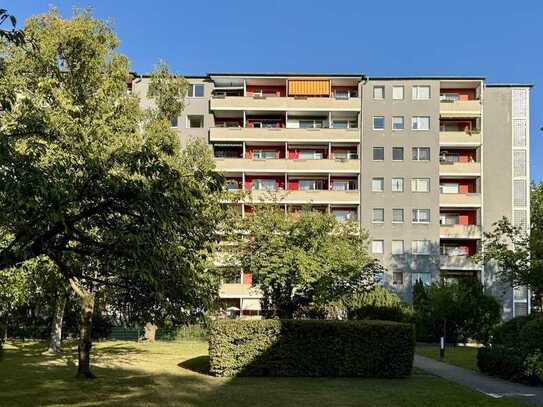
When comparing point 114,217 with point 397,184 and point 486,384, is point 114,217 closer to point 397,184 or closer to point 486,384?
point 486,384

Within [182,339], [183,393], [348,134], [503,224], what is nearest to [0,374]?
[183,393]

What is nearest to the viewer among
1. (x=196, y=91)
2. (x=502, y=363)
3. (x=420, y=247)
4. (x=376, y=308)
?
(x=502, y=363)

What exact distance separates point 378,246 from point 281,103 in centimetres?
1521

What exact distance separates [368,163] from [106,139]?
39667mm

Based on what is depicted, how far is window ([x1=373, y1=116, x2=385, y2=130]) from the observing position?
55.6m

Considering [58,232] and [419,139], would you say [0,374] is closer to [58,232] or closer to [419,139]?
[58,232]

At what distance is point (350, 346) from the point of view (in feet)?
66.4

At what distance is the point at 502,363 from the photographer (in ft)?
67.3

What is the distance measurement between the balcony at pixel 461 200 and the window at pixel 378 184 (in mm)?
5122

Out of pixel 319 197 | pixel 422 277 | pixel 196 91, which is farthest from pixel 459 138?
pixel 196 91

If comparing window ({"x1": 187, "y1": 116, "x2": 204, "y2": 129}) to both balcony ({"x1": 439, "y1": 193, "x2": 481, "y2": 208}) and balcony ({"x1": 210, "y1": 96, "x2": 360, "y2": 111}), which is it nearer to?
balcony ({"x1": 210, "y1": 96, "x2": 360, "y2": 111})

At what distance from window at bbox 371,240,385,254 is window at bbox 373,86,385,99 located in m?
12.9

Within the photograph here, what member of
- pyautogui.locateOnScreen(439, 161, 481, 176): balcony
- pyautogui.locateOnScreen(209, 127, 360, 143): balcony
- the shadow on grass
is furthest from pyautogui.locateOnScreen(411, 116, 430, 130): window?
the shadow on grass

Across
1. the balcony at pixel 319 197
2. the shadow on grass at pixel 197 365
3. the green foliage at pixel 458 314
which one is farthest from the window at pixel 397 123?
the shadow on grass at pixel 197 365
